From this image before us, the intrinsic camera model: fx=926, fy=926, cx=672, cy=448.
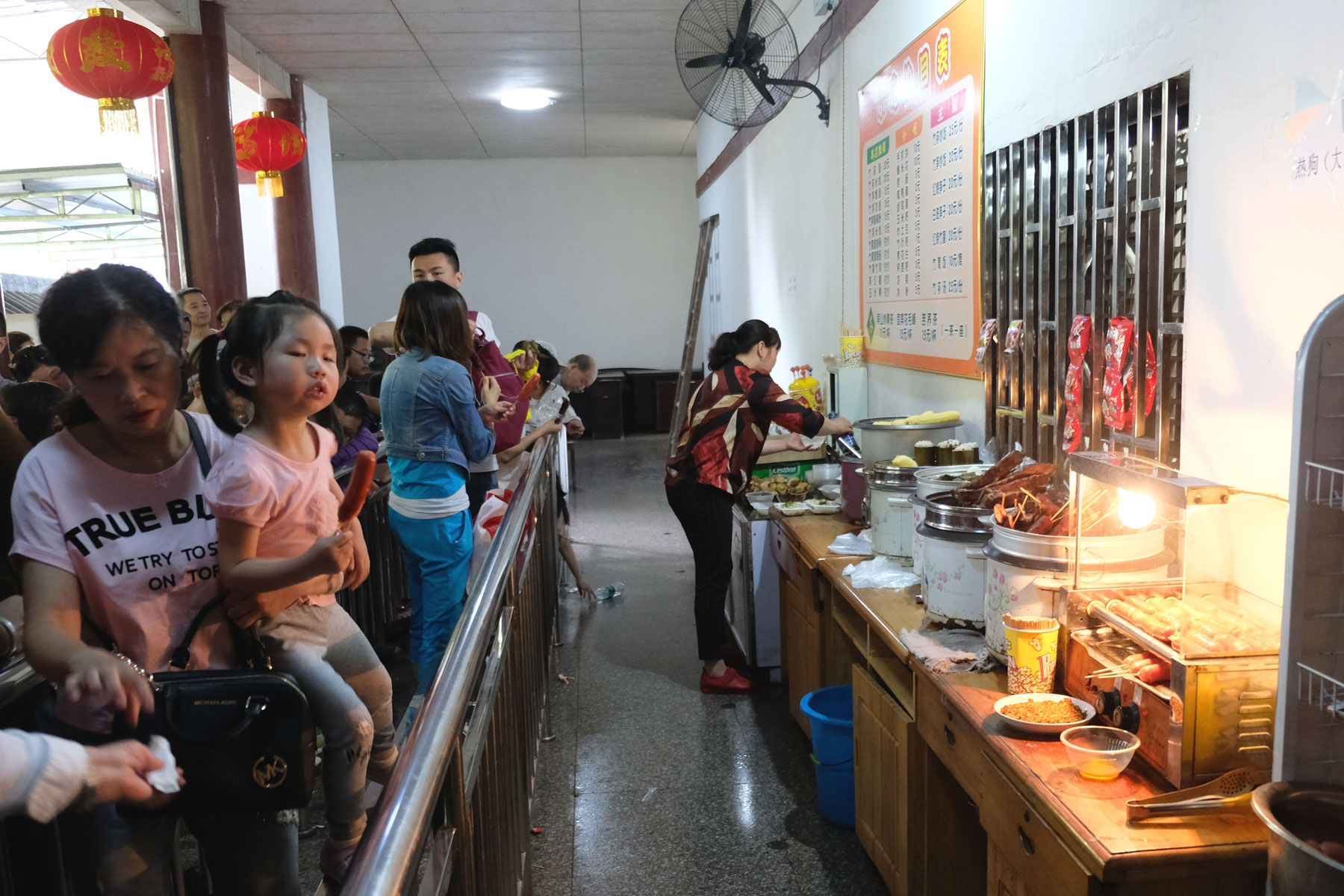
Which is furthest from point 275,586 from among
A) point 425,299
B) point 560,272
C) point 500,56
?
point 560,272

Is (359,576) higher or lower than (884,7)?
lower

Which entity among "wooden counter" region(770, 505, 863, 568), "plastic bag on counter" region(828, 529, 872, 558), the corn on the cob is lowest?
"wooden counter" region(770, 505, 863, 568)

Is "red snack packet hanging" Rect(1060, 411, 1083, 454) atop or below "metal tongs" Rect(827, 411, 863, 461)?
atop

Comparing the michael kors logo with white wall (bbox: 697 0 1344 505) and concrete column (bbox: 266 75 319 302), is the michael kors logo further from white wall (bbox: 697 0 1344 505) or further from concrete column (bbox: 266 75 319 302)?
concrete column (bbox: 266 75 319 302)

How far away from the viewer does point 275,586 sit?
1441mm

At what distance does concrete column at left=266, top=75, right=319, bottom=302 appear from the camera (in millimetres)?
7539

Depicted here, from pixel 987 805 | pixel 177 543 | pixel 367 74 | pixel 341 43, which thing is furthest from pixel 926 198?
pixel 367 74

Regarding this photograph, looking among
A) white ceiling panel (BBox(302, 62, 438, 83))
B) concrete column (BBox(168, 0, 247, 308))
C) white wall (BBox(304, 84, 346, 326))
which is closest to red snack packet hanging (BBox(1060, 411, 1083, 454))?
concrete column (BBox(168, 0, 247, 308))

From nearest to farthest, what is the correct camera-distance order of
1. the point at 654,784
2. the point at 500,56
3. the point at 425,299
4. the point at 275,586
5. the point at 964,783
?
the point at 275,586 → the point at 964,783 → the point at 425,299 → the point at 654,784 → the point at 500,56

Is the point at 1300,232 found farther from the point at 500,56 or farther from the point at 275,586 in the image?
the point at 500,56

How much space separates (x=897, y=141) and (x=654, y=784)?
2.80 meters

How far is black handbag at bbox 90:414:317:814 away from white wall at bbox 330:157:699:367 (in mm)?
11147

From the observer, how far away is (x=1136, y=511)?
6.28 ft

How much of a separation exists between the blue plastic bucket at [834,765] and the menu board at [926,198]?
4.39 feet
